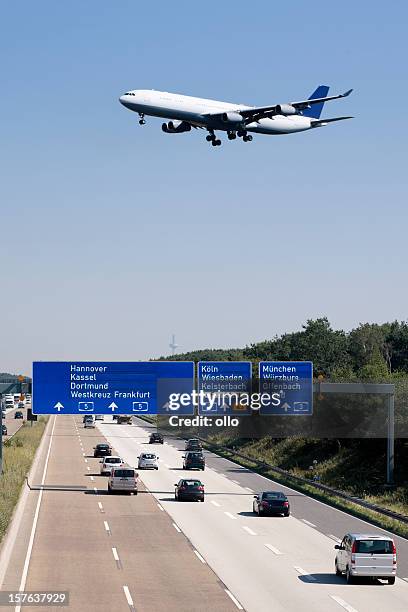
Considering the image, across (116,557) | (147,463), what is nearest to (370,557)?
(116,557)

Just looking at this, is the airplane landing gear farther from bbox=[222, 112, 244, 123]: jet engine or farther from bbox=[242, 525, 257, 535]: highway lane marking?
bbox=[242, 525, 257, 535]: highway lane marking

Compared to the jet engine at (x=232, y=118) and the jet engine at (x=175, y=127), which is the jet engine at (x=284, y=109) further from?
the jet engine at (x=175, y=127)

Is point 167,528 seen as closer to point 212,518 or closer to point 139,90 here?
point 212,518

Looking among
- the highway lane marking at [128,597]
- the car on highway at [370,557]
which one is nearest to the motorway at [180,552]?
the highway lane marking at [128,597]

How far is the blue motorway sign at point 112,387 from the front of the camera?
187ft

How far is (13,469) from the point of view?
71625 mm

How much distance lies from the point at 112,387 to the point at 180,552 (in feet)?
61.1

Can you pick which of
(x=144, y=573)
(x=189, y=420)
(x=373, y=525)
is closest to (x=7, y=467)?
(x=189, y=420)

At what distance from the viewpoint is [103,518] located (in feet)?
167

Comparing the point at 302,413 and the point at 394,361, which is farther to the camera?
the point at 394,361

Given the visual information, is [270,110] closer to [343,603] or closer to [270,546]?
[270,546]

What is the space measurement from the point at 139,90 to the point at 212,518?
29.4 meters

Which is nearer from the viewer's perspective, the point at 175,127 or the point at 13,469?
the point at 13,469

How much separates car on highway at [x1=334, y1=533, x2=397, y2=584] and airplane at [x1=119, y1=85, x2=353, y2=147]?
39.8 meters
